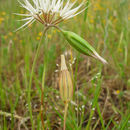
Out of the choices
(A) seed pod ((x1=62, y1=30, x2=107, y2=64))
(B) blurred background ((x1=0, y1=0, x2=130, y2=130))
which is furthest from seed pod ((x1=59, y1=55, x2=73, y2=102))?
(B) blurred background ((x1=0, y1=0, x2=130, y2=130))

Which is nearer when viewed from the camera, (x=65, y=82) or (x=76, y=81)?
(x=65, y=82)

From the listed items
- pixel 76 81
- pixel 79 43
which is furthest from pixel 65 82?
pixel 76 81

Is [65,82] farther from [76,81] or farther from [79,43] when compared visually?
[76,81]

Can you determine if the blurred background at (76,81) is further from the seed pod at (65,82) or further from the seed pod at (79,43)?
the seed pod at (79,43)

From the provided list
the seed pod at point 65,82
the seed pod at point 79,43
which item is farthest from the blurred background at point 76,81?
the seed pod at point 79,43

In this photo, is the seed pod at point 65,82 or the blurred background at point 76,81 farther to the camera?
the blurred background at point 76,81

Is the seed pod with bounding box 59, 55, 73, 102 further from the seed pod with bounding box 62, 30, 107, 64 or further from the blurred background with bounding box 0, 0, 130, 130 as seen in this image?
the blurred background with bounding box 0, 0, 130, 130

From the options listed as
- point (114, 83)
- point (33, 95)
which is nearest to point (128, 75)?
point (114, 83)

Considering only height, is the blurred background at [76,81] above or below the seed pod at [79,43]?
below

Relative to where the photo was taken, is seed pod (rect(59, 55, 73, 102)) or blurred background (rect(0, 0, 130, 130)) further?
blurred background (rect(0, 0, 130, 130))

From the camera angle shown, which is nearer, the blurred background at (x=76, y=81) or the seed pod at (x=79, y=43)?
the seed pod at (x=79, y=43)

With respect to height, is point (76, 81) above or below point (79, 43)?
below
